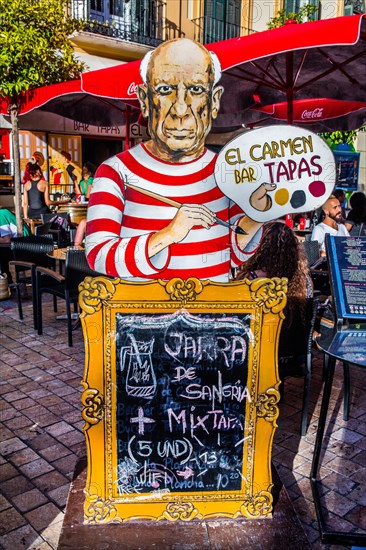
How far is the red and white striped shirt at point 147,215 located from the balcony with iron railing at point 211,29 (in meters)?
14.3

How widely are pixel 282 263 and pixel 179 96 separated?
59.0 inches

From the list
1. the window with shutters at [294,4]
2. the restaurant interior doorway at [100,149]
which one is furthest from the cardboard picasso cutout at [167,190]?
the window with shutters at [294,4]

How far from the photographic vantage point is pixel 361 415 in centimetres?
401

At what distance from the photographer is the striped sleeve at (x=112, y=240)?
2.35 m

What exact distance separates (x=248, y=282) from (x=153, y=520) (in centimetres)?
116

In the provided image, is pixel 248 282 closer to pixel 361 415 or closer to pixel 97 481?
pixel 97 481

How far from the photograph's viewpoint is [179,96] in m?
2.37

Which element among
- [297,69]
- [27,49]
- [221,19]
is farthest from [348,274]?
[221,19]

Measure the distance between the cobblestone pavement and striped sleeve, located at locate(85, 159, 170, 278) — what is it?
137 centimetres

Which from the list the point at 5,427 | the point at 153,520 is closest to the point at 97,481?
the point at 153,520

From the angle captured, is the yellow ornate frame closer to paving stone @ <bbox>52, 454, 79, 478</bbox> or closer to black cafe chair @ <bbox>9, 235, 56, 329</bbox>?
paving stone @ <bbox>52, 454, 79, 478</bbox>

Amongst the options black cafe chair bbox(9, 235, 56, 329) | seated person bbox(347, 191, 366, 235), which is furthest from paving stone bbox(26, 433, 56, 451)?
seated person bbox(347, 191, 366, 235)

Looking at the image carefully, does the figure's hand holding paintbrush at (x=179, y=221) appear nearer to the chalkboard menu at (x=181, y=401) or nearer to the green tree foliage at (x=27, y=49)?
the chalkboard menu at (x=181, y=401)

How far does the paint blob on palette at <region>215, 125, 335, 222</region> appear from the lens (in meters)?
2.43
